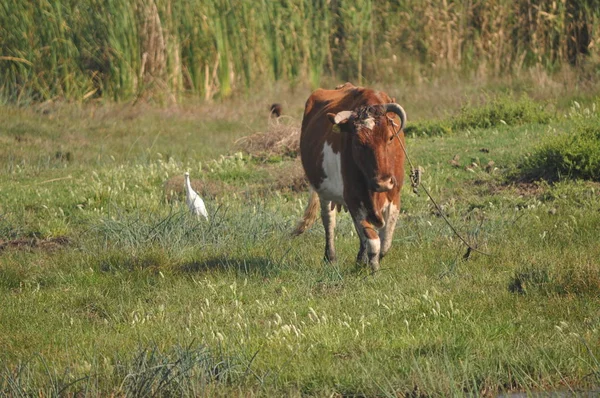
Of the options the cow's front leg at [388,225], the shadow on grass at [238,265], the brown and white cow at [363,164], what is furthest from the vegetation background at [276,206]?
the brown and white cow at [363,164]

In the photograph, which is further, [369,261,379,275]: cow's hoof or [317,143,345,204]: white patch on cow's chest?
[317,143,345,204]: white patch on cow's chest

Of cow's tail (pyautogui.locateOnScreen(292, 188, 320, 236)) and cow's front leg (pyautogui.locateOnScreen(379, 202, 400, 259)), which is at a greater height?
cow's front leg (pyautogui.locateOnScreen(379, 202, 400, 259))

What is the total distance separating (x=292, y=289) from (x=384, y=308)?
1.04m

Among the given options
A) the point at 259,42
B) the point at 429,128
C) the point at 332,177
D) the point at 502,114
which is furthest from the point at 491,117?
the point at 332,177

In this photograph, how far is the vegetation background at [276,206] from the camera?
6.37 m

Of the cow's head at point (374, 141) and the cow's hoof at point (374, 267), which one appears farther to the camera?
the cow's hoof at point (374, 267)

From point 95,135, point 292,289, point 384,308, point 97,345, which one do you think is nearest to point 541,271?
point 384,308

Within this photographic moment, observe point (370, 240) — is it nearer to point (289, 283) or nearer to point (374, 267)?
point (374, 267)

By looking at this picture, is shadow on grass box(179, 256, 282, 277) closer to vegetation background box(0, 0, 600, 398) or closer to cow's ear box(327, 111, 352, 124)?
vegetation background box(0, 0, 600, 398)

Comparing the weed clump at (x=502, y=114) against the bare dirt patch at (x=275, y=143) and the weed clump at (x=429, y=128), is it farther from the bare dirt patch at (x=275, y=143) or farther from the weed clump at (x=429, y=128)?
the bare dirt patch at (x=275, y=143)

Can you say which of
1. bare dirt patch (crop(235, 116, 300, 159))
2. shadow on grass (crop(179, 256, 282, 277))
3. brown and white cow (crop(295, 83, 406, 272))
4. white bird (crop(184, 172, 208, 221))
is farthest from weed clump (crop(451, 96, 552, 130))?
shadow on grass (crop(179, 256, 282, 277))

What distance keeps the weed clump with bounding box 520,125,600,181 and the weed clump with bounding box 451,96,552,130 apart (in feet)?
9.92

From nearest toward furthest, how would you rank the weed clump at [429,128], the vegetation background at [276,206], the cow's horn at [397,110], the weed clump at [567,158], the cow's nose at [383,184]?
the vegetation background at [276,206]
the cow's nose at [383,184]
the cow's horn at [397,110]
the weed clump at [567,158]
the weed clump at [429,128]

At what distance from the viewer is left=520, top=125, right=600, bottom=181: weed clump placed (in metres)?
11.8
